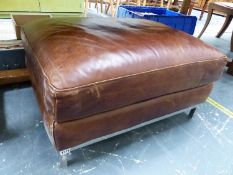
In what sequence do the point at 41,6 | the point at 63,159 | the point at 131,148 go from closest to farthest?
the point at 63,159 < the point at 131,148 < the point at 41,6

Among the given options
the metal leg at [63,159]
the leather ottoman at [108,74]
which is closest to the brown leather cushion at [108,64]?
the leather ottoman at [108,74]

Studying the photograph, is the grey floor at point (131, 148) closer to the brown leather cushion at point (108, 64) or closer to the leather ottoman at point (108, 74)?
the leather ottoman at point (108, 74)

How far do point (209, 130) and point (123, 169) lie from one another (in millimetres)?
519

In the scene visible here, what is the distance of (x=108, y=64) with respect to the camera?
623 mm

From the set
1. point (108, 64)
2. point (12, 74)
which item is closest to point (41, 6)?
point (12, 74)

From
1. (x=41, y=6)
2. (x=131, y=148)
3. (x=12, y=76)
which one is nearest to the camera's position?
(x=131, y=148)

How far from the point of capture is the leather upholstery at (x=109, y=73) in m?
0.58

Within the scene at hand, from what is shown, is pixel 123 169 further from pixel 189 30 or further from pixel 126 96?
pixel 189 30

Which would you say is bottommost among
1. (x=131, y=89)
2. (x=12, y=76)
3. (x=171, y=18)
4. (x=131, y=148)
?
(x=131, y=148)

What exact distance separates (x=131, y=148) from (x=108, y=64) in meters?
0.43

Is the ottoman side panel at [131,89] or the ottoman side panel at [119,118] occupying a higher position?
the ottoman side panel at [131,89]

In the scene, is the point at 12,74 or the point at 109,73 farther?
the point at 12,74

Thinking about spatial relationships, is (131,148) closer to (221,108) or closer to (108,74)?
(108,74)

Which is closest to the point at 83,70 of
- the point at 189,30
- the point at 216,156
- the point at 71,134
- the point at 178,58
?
the point at 71,134
